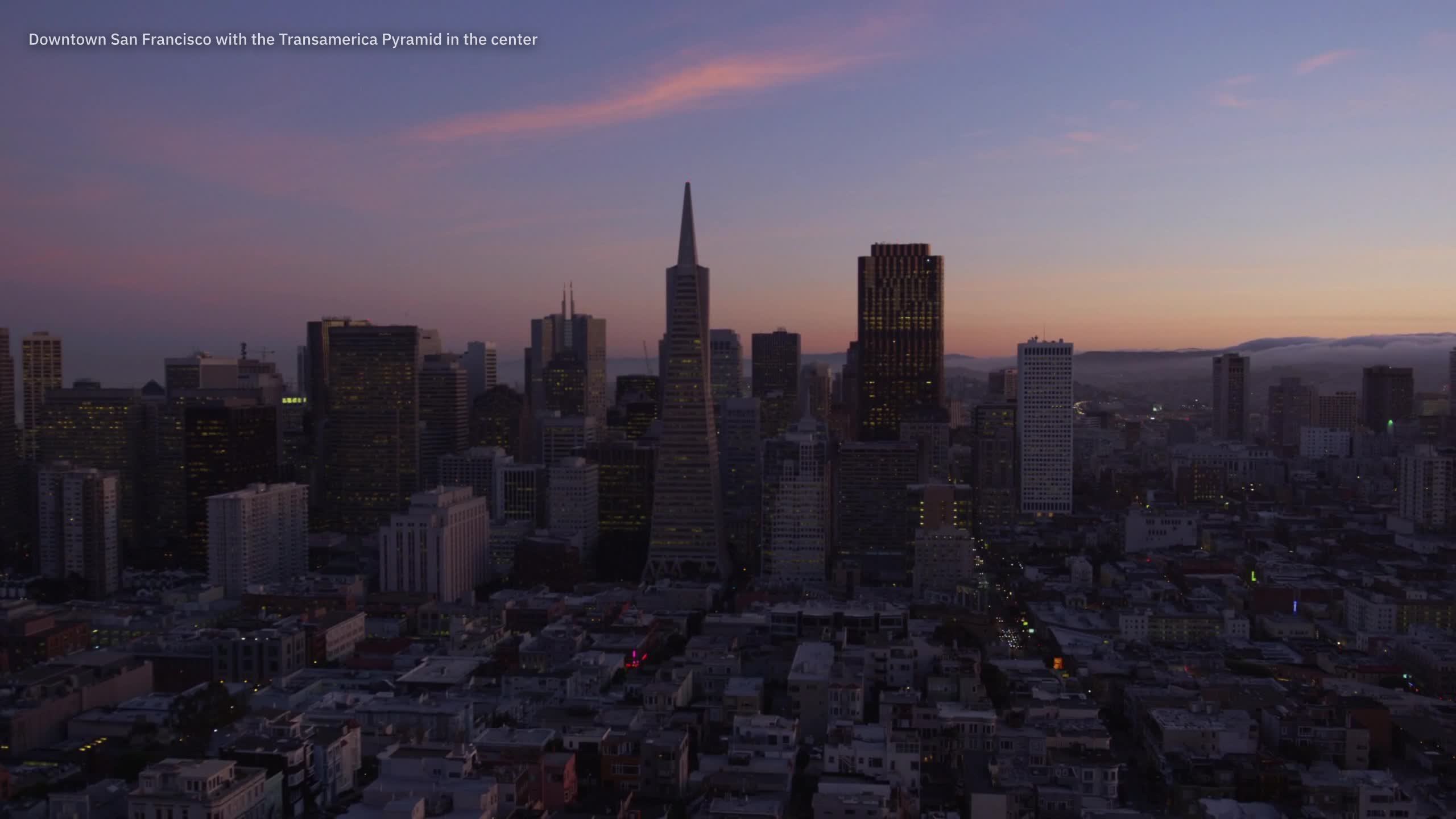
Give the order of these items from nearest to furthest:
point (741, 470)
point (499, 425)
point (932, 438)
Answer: point (741, 470)
point (932, 438)
point (499, 425)

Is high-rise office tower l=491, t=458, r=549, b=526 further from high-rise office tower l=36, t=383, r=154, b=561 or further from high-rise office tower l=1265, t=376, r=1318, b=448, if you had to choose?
high-rise office tower l=1265, t=376, r=1318, b=448

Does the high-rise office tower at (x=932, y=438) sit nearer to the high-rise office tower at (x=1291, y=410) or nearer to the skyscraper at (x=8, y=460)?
the high-rise office tower at (x=1291, y=410)

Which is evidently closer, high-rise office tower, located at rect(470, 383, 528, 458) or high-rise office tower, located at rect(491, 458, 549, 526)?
high-rise office tower, located at rect(491, 458, 549, 526)

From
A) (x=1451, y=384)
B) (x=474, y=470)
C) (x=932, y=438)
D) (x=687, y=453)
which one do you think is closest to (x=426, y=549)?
(x=687, y=453)

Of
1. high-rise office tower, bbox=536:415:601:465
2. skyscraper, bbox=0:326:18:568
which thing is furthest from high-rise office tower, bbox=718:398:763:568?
skyscraper, bbox=0:326:18:568

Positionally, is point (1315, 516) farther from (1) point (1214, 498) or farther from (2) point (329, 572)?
(2) point (329, 572)

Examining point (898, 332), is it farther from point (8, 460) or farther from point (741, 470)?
point (8, 460)
